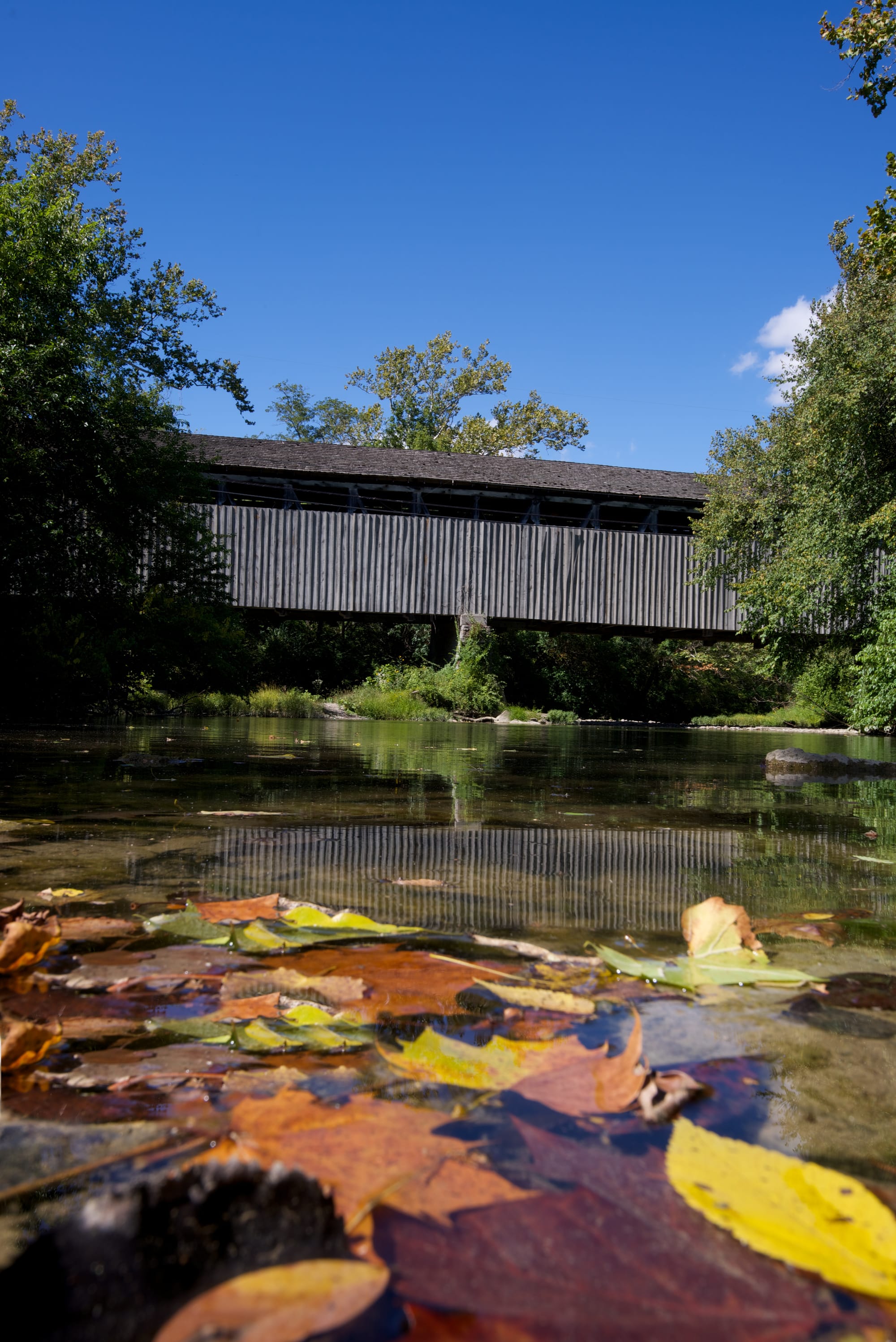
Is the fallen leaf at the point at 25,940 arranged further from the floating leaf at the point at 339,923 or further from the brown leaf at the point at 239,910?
the floating leaf at the point at 339,923

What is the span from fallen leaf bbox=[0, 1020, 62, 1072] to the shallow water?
3 cm

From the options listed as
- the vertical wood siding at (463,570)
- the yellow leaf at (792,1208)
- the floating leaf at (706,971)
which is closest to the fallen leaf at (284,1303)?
the yellow leaf at (792,1208)

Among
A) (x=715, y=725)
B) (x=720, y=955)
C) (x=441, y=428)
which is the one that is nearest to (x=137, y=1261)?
(x=720, y=955)

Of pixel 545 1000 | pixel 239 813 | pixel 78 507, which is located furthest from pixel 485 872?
pixel 78 507

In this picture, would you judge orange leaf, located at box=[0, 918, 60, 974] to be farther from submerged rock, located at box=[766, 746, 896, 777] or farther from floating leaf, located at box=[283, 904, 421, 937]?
submerged rock, located at box=[766, 746, 896, 777]

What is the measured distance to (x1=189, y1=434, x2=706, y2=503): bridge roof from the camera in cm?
2005

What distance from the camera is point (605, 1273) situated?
0.59 metres

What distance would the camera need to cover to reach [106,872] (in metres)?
1.89

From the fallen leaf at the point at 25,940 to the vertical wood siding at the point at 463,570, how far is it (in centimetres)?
1826

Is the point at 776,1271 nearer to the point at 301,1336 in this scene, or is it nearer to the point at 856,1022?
the point at 301,1336

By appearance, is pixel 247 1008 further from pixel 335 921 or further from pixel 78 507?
pixel 78 507

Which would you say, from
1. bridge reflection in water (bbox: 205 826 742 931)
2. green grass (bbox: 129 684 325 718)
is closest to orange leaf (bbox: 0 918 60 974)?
bridge reflection in water (bbox: 205 826 742 931)

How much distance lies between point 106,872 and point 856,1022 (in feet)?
4.90

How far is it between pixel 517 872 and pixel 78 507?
6.52 meters
